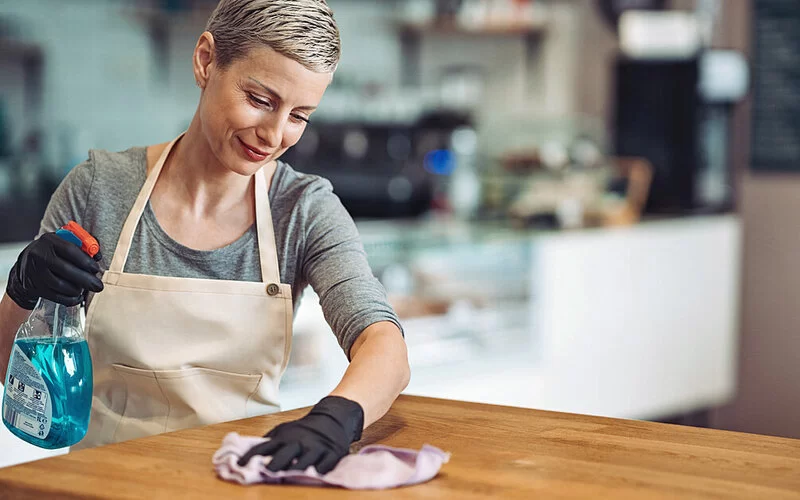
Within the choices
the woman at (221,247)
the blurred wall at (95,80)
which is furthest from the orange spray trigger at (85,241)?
the blurred wall at (95,80)

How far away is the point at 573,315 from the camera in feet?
13.3

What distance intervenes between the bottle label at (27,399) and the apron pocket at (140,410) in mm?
214

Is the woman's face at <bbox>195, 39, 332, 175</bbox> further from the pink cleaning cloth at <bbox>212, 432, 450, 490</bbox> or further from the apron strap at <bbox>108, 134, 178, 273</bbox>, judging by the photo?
the pink cleaning cloth at <bbox>212, 432, 450, 490</bbox>

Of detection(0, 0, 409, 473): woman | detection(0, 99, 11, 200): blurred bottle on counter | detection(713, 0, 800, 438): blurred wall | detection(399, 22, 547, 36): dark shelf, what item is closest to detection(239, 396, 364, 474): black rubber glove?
detection(0, 0, 409, 473): woman

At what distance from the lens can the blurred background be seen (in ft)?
12.4

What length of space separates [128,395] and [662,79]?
3.98 m

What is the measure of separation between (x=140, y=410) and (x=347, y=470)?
600 millimetres

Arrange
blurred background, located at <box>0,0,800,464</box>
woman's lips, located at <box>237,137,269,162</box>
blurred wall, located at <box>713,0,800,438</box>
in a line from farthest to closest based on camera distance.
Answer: blurred wall, located at <box>713,0,800,438</box> < blurred background, located at <box>0,0,800,464</box> < woman's lips, located at <box>237,137,269,162</box>

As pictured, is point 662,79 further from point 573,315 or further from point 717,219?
point 573,315

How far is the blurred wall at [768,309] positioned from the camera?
16.9 feet

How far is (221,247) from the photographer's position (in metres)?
1.69

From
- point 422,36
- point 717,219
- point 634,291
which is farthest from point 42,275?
point 422,36

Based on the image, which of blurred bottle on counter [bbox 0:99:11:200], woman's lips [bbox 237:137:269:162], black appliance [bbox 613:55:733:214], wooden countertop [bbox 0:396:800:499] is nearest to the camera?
wooden countertop [bbox 0:396:800:499]

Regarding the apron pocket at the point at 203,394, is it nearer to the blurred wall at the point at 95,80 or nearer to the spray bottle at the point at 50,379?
the spray bottle at the point at 50,379
